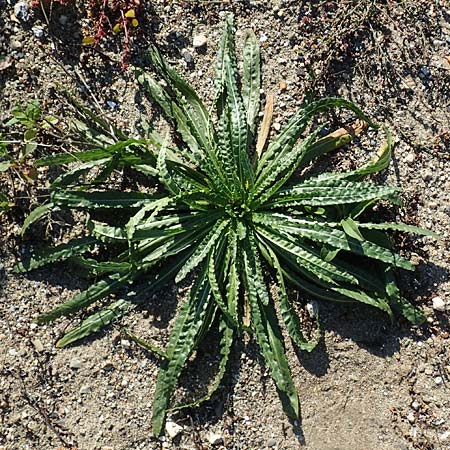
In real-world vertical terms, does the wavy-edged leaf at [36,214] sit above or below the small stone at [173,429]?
above

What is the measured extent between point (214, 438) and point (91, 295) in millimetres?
965

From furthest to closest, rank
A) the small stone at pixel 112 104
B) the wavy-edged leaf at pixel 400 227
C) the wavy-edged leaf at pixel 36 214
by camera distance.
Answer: the small stone at pixel 112 104
the wavy-edged leaf at pixel 36 214
the wavy-edged leaf at pixel 400 227

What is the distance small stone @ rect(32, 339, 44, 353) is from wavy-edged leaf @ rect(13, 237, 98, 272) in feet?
1.26

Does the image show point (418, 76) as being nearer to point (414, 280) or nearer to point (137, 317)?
point (414, 280)

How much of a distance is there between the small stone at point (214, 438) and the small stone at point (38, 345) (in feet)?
3.22

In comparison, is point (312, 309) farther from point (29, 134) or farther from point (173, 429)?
point (29, 134)

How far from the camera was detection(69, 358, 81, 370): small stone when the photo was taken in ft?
11.0

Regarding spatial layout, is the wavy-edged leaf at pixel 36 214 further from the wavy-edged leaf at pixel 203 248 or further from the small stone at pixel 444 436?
the small stone at pixel 444 436

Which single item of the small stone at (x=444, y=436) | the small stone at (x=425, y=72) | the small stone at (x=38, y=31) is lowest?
the small stone at (x=444, y=436)

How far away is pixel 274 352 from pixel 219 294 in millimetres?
447

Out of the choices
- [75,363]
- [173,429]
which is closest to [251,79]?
[75,363]

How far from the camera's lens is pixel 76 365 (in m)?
3.34

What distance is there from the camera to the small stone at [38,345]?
336cm

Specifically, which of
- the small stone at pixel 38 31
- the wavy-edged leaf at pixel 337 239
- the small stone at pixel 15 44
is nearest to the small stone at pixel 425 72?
the wavy-edged leaf at pixel 337 239
